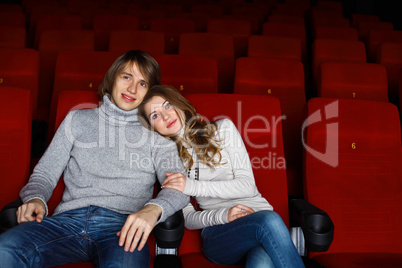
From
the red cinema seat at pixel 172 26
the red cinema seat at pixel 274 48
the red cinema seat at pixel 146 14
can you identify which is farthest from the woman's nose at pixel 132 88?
the red cinema seat at pixel 146 14

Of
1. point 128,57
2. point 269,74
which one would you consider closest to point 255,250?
point 128,57

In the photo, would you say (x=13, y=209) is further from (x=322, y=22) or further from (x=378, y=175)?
(x=322, y=22)

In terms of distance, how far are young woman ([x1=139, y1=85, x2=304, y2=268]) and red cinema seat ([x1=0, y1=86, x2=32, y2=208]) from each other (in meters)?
0.35

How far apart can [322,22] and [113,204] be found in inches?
106

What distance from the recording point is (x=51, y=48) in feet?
5.94

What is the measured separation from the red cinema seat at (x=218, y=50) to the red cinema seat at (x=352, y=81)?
0.54 m

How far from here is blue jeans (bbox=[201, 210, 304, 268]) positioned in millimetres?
725

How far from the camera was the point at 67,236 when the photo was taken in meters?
0.78

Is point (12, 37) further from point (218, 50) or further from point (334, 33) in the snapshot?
point (334, 33)

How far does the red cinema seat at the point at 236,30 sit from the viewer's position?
2.35m

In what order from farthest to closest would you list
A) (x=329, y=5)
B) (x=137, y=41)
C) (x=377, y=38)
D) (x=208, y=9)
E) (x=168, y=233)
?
(x=329, y=5)
(x=208, y=9)
(x=377, y=38)
(x=137, y=41)
(x=168, y=233)

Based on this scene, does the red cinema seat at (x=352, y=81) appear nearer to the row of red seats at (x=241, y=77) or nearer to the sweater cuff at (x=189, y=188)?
the row of red seats at (x=241, y=77)

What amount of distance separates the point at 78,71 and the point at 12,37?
851mm

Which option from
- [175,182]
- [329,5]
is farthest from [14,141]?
[329,5]
